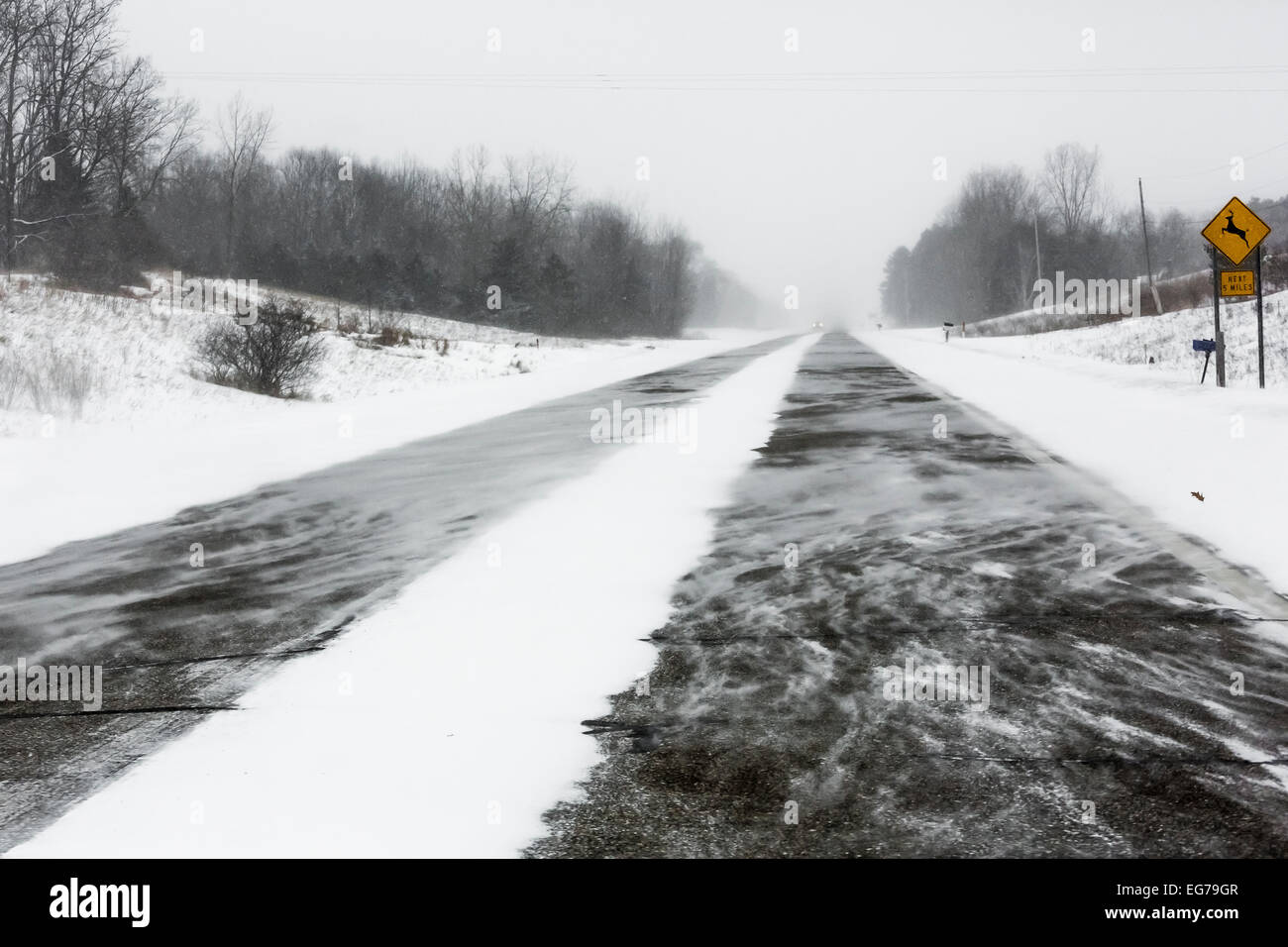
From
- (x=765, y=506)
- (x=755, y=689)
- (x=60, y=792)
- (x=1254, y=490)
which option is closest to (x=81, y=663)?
(x=60, y=792)

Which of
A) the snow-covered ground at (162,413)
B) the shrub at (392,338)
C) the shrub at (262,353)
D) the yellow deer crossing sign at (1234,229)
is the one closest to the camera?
the snow-covered ground at (162,413)

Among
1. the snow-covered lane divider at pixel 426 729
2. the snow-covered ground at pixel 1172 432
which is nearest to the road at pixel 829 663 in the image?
the snow-covered lane divider at pixel 426 729

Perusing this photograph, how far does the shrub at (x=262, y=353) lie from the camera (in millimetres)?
21000

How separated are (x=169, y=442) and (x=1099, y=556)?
10.4m

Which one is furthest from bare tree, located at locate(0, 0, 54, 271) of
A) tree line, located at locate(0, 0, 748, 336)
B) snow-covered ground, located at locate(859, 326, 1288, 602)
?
snow-covered ground, located at locate(859, 326, 1288, 602)

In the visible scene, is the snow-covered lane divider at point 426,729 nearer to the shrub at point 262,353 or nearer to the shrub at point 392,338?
the shrub at point 262,353

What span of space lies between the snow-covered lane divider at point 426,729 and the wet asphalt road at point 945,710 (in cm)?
21

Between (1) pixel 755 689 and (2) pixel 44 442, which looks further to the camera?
(2) pixel 44 442

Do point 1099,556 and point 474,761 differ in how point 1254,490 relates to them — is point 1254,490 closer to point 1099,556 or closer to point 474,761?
point 1099,556

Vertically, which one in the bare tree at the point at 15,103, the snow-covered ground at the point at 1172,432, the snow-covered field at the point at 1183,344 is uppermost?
the bare tree at the point at 15,103

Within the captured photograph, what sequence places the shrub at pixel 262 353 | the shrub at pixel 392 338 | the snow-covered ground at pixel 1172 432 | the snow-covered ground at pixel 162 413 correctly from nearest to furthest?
the snow-covered ground at pixel 1172 432
the snow-covered ground at pixel 162 413
the shrub at pixel 262 353
the shrub at pixel 392 338

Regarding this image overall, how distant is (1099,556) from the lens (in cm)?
623

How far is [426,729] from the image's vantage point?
3662 mm

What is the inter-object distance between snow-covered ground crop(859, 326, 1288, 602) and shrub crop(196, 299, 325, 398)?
13.2 metres
